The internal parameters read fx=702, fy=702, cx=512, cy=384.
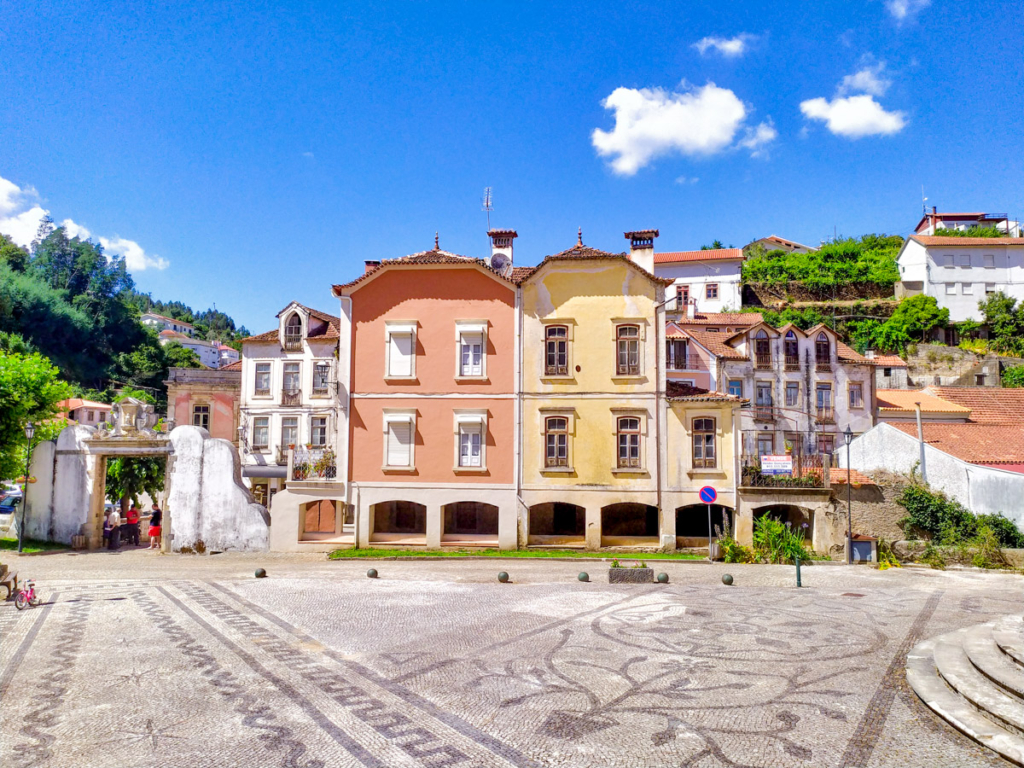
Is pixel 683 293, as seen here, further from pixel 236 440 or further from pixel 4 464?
pixel 4 464

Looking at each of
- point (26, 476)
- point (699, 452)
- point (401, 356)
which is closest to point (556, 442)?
point (699, 452)

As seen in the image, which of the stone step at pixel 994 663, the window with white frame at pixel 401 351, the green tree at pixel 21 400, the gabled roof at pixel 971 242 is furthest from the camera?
the gabled roof at pixel 971 242

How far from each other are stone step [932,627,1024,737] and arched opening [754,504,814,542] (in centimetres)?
1536

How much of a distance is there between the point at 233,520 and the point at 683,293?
52.2 m

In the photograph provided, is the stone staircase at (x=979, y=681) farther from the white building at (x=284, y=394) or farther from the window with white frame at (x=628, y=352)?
the white building at (x=284, y=394)

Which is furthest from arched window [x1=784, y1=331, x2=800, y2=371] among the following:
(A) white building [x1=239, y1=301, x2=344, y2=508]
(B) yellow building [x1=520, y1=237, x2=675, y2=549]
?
(A) white building [x1=239, y1=301, x2=344, y2=508]

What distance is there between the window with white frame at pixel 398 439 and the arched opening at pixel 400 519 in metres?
2.93

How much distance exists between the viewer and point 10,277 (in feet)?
225

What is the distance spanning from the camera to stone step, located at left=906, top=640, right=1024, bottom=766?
305 inches

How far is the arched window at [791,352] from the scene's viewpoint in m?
42.3

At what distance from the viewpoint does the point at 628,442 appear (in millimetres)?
27797

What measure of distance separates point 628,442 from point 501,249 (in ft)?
36.2

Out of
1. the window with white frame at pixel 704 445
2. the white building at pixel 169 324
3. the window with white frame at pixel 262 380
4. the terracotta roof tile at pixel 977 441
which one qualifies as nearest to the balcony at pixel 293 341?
the window with white frame at pixel 262 380

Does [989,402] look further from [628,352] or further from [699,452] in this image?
[628,352]
